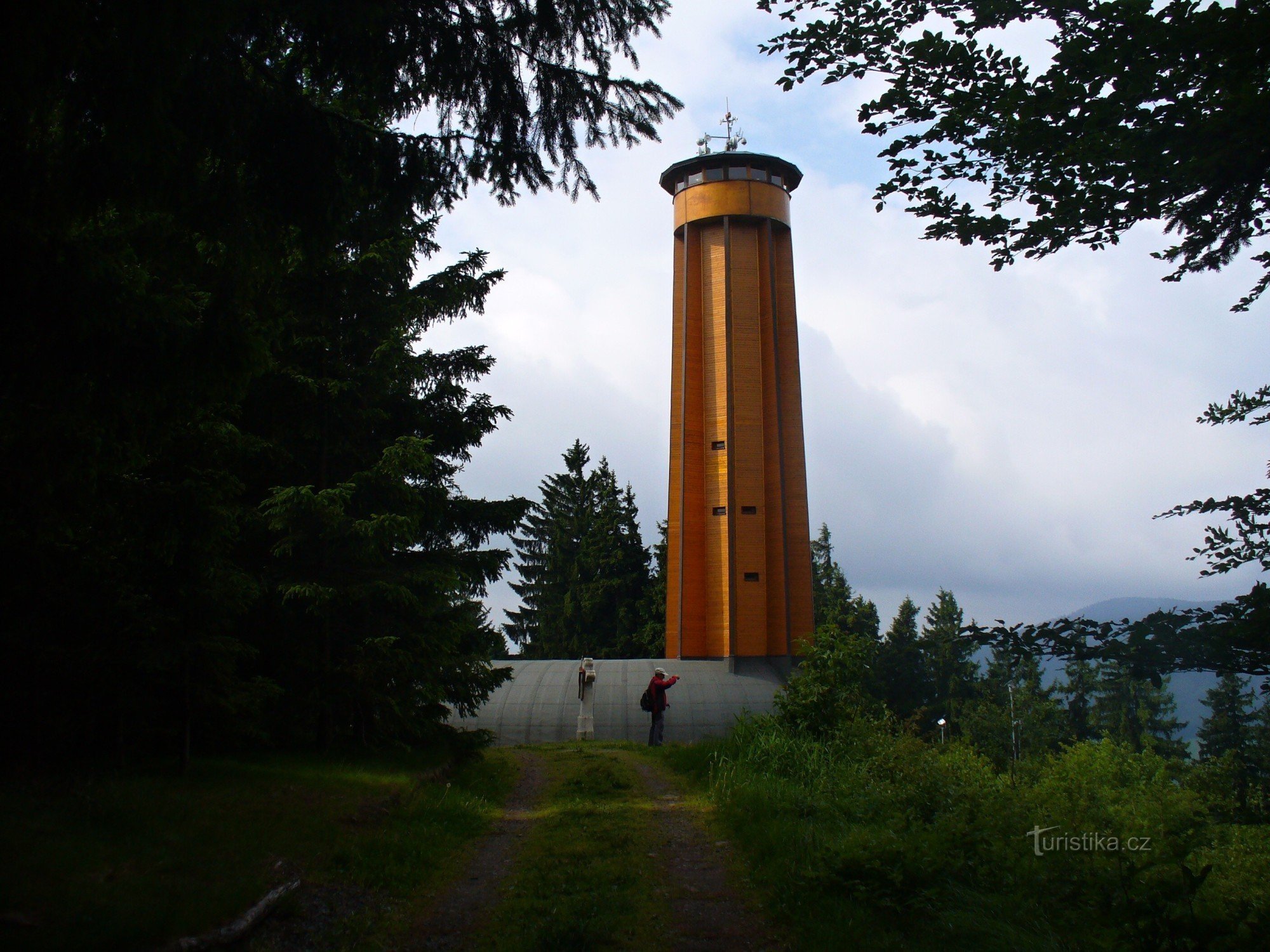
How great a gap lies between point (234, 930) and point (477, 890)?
198cm

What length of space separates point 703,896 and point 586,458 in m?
51.3

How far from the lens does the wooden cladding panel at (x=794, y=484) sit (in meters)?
30.5

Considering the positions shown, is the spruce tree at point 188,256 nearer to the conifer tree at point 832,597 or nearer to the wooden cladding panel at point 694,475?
the wooden cladding panel at point 694,475

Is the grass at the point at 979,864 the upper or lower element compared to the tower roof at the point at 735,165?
lower

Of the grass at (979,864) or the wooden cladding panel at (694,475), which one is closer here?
the grass at (979,864)

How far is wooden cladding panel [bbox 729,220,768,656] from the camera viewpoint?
29797 millimetres

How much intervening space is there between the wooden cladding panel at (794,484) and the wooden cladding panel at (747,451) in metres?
0.89

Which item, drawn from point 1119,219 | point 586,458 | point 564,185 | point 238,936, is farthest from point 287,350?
point 586,458

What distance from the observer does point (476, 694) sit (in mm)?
12594

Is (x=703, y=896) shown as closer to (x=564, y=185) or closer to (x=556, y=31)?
(x=564, y=185)

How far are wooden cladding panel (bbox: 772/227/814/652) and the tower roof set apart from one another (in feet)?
15.7

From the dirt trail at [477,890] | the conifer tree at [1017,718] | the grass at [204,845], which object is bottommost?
the dirt trail at [477,890]

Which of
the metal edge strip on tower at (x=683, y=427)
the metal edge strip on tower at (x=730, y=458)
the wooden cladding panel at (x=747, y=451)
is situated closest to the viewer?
the metal edge strip on tower at (x=730, y=458)

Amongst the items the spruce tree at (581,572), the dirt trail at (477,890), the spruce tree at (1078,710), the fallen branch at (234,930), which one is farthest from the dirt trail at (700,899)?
the spruce tree at (1078,710)
